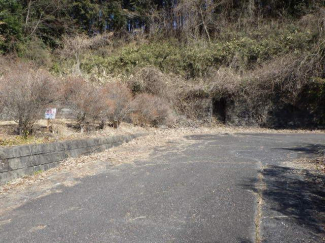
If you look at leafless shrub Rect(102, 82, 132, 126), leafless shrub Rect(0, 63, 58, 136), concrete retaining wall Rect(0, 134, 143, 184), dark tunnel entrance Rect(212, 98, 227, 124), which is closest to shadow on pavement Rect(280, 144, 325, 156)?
concrete retaining wall Rect(0, 134, 143, 184)

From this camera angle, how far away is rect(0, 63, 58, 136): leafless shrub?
7.79 metres

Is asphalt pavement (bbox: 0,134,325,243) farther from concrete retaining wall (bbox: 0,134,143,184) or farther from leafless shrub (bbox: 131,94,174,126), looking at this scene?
leafless shrub (bbox: 131,94,174,126)

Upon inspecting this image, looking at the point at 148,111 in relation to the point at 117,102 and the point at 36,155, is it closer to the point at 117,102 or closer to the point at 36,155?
the point at 117,102

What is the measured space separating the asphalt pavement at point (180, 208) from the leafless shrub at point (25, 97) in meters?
3.26

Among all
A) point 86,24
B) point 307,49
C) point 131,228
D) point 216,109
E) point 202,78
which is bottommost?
point 131,228

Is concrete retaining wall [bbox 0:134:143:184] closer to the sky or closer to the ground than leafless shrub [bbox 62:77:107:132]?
closer to the ground

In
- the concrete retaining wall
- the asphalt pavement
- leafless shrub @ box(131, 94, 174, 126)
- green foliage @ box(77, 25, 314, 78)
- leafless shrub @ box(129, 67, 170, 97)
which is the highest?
green foliage @ box(77, 25, 314, 78)

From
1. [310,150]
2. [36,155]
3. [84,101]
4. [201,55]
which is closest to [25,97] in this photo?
[36,155]

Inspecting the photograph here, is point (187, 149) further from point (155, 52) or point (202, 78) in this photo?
point (155, 52)

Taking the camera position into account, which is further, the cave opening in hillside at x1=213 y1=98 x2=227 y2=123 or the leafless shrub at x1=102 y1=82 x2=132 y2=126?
the cave opening in hillside at x1=213 y1=98 x2=227 y2=123

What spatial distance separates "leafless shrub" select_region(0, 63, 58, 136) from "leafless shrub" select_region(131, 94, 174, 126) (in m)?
5.32

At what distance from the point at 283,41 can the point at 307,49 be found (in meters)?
2.20

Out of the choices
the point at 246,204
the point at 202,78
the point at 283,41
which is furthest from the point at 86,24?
the point at 246,204

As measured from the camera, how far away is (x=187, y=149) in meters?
9.39
